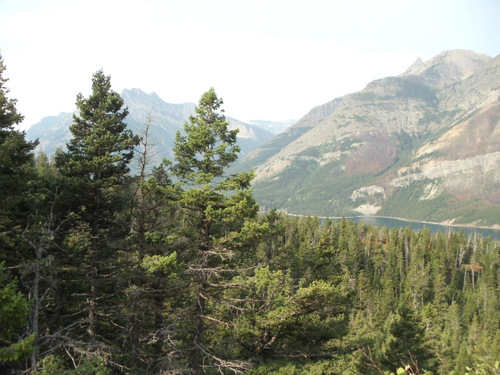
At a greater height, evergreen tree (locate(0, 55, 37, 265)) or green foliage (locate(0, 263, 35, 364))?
evergreen tree (locate(0, 55, 37, 265))

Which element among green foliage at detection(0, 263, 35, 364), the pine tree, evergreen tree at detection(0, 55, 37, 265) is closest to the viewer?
green foliage at detection(0, 263, 35, 364)

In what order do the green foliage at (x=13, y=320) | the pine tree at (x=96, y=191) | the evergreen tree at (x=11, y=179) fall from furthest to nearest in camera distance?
the pine tree at (x=96, y=191) < the evergreen tree at (x=11, y=179) < the green foliage at (x=13, y=320)

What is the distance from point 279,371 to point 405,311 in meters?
16.7

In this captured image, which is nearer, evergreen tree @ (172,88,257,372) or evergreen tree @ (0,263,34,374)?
evergreen tree @ (0,263,34,374)

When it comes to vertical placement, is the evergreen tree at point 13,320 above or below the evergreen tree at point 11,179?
below

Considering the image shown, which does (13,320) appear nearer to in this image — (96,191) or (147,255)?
(147,255)

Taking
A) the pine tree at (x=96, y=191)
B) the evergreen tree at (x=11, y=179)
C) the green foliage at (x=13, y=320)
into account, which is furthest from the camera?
the pine tree at (x=96, y=191)

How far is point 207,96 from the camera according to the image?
46.4ft

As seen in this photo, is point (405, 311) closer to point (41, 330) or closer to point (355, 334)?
point (355, 334)

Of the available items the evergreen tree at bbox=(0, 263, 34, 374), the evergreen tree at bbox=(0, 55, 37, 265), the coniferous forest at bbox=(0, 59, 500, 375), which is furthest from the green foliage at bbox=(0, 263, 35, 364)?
the evergreen tree at bbox=(0, 55, 37, 265)

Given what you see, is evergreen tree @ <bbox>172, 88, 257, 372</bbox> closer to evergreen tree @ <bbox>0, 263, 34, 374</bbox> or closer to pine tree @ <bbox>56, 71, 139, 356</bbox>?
pine tree @ <bbox>56, 71, 139, 356</bbox>

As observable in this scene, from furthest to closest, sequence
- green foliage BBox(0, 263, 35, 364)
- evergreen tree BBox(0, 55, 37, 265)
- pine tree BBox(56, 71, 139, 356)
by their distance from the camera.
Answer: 1. pine tree BBox(56, 71, 139, 356)
2. evergreen tree BBox(0, 55, 37, 265)
3. green foliage BBox(0, 263, 35, 364)

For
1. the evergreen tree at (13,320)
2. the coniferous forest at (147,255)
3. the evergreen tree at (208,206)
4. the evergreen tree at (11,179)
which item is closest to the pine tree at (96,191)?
the coniferous forest at (147,255)

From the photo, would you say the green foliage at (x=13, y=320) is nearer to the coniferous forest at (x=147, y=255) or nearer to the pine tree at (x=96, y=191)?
the coniferous forest at (x=147, y=255)
